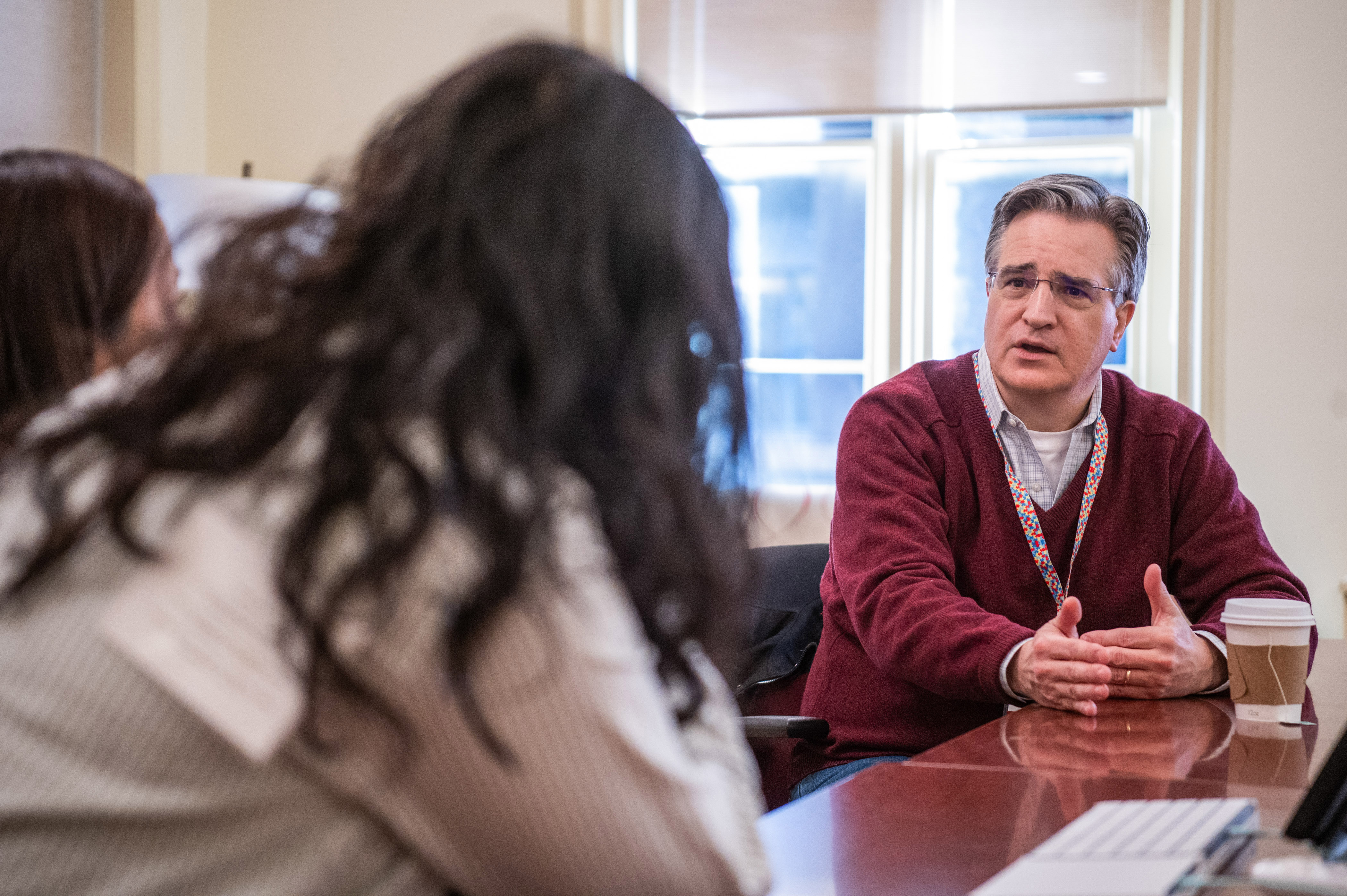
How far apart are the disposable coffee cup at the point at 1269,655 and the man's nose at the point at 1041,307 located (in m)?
0.62

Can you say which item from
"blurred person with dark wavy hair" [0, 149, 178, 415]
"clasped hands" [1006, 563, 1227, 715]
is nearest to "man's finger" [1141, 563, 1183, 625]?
"clasped hands" [1006, 563, 1227, 715]

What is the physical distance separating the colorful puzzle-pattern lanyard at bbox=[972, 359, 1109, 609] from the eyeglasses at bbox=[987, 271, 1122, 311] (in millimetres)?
208

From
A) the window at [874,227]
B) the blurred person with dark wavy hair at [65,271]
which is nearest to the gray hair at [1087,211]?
the blurred person with dark wavy hair at [65,271]

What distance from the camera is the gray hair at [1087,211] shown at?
1999 mm

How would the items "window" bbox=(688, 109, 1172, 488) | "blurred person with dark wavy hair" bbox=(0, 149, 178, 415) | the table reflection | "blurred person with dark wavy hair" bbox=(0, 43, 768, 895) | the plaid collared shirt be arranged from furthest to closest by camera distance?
1. "window" bbox=(688, 109, 1172, 488)
2. the plaid collared shirt
3. "blurred person with dark wavy hair" bbox=(0, 149, 178, 415)
4. the table reflection
5. "blurred person with dark wavy hair" bbox=(0, 43, 768, 895)

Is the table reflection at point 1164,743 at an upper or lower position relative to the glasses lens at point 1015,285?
lower

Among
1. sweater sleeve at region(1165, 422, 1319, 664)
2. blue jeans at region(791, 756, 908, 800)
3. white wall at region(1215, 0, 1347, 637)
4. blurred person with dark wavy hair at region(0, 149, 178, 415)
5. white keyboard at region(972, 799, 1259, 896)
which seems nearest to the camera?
white keyboard at region(972, 799, 1259, 896)

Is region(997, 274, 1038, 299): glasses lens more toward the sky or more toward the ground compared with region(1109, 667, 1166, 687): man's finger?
more toward the sky

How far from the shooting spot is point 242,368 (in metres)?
0.64

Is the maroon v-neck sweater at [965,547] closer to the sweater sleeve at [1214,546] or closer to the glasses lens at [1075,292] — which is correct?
the sweater sleeve at [1214,546]

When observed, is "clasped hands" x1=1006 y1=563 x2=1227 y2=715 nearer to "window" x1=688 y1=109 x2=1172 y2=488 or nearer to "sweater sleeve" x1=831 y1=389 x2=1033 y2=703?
"sweater sleeve" x1=831 y1=389 x2=1033 y2=703

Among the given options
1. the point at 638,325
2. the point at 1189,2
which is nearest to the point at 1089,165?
the point at 1189,2

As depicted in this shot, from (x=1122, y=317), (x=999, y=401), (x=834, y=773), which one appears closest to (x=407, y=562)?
(x=834, y=773)

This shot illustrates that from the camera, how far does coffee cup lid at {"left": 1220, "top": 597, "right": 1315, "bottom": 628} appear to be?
143 cm
